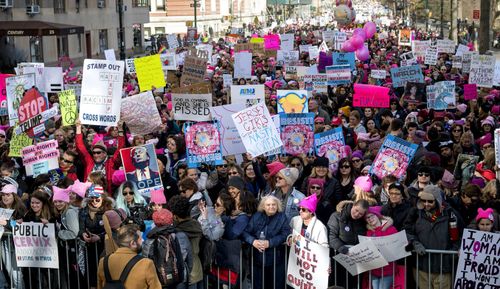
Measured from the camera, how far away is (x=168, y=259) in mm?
7863

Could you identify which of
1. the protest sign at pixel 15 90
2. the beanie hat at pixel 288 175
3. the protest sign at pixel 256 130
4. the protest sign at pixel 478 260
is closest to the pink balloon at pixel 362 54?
the protest sign at pixel 15 90

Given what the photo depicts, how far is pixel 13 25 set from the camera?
4175 centimetres

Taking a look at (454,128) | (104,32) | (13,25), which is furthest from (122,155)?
(104,32)

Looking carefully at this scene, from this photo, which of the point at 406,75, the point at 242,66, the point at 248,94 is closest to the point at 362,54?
the point at 242,66

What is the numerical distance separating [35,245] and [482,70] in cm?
1337

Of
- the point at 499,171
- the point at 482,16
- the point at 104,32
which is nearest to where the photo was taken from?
the point at 499,171

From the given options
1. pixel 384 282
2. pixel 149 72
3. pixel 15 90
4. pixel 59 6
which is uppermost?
pixel 59 6

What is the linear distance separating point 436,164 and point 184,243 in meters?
4.37

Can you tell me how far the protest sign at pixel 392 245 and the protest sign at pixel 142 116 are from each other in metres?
6.07

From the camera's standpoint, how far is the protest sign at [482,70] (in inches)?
790

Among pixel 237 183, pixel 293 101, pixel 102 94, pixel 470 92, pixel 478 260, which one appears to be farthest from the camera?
pixel 470 92

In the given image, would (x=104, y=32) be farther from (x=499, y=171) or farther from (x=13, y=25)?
(x=499, y=171)

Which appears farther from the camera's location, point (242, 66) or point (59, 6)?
point (59, 6)

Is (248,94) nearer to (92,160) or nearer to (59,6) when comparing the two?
(92,160)
